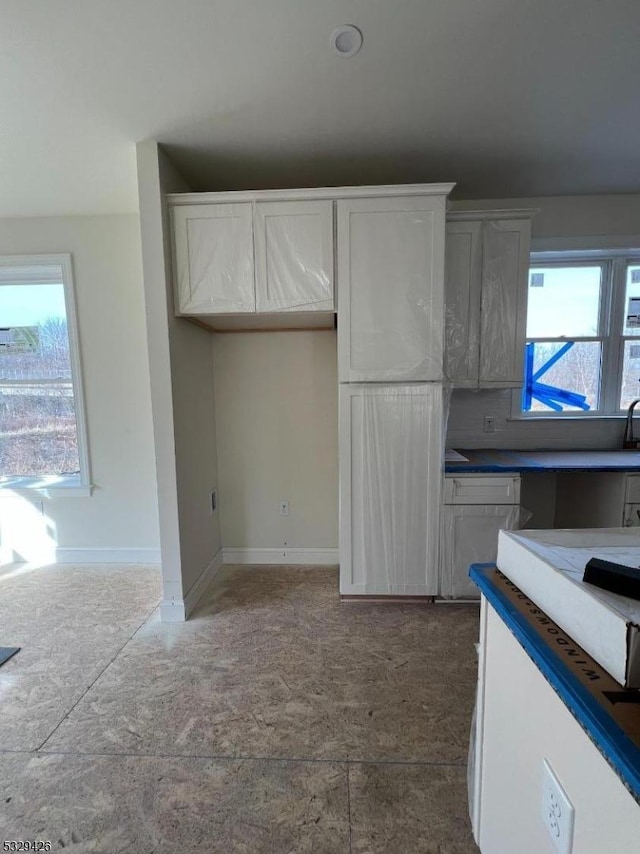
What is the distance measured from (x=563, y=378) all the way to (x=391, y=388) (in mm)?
1527

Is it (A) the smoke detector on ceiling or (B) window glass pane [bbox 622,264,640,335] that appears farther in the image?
(B) window glass pane [bbox 622,264,640,335]

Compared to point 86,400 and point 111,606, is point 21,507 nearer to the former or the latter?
point 86,400

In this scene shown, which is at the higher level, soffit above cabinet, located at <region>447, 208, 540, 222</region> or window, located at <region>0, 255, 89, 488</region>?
soffit above cabinet, located at <region>447, 208, 540, 222</region>

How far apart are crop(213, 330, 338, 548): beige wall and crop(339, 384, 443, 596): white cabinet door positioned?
610mm

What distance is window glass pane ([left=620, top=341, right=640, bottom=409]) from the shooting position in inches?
110

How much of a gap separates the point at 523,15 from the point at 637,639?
210cm

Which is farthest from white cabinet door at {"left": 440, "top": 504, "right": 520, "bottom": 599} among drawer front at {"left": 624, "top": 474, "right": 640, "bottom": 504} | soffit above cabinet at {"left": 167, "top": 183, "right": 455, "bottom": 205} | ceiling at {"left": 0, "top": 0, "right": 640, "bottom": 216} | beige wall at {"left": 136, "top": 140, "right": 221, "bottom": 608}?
ceiling at {"left": 0, "top": 0, "right": 640, "bottom": 216}

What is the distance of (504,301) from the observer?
2.44m

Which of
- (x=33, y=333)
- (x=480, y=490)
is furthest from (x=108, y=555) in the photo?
(x=480, y=490)

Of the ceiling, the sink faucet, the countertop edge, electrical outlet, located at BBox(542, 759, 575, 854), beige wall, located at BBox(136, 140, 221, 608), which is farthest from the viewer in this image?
the sink faucet

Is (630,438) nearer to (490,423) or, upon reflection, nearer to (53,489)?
(490,423)

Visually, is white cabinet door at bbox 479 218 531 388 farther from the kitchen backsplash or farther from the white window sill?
the white window sill

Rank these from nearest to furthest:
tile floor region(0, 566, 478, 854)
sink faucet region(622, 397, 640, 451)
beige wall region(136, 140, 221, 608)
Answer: tile floor region(0, 566, 478, 854) → beige wall region(136, 140, 221, 608) → sink faucet region(622, 397, 640, 451)

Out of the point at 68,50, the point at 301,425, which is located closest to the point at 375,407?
the point at 301,425
